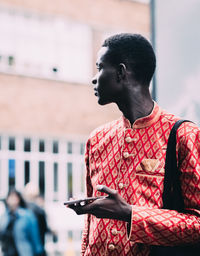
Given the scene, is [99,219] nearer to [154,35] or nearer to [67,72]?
[154,35]

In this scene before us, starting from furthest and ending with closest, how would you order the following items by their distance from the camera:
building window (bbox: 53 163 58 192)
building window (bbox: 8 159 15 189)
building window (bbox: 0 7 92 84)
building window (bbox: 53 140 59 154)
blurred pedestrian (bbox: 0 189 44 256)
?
building window (bbox: 53 140 59 154), building window (bbox: 53 163 58 192), building window (bbox: 0 7 92 84), building window (bbox: 8 159 15 189), blurred pedestrian (bbox: 0 189 44 256)

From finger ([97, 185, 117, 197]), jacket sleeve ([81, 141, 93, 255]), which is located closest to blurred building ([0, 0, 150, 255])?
jacket sleeve ([81, 141, 93, 255])

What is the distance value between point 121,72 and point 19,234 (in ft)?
20.1

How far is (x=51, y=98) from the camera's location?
18344mm

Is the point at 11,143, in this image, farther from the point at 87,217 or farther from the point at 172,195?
the point at 172,195

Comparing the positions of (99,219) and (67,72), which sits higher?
(67,72)

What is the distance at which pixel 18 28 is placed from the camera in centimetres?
1800

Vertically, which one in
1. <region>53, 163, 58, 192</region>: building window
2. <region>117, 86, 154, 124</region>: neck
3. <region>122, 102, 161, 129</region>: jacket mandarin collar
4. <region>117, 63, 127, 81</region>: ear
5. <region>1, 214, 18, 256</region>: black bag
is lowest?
<region>1, 214, 18, 256</region>: black bag

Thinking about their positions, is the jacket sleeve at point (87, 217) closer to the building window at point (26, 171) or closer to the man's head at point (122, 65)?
the man's head at point (122, 65)

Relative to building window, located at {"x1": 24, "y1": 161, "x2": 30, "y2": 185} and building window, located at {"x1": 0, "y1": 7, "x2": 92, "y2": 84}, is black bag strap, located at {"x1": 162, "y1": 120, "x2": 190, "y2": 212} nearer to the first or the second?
building window, located at {"x1": 24, "y1": 161, "x2": 30, "y2": 185}

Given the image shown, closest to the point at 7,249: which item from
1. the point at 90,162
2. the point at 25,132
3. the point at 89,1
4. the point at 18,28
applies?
the point at 90,162

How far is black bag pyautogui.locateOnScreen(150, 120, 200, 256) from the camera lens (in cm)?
259

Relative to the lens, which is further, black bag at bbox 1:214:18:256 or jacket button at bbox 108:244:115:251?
black bag at bbox 1:214:18:256

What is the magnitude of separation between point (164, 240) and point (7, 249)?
6381 millimetres
